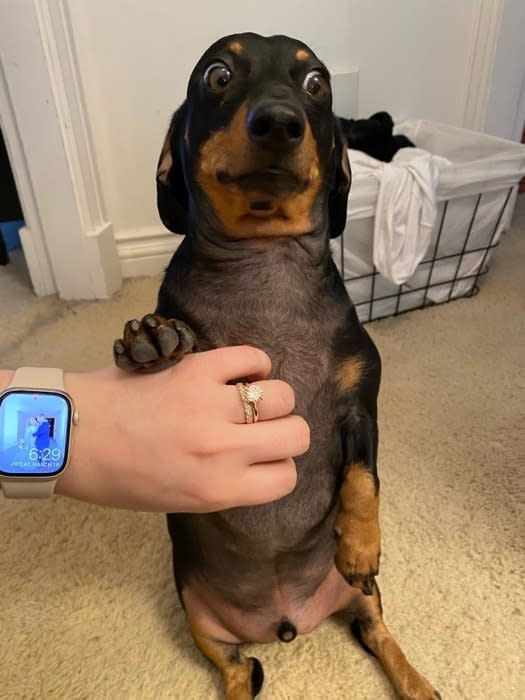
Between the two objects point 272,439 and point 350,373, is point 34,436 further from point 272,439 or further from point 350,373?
point 350,373

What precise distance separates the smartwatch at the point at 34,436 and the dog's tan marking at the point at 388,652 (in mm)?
522

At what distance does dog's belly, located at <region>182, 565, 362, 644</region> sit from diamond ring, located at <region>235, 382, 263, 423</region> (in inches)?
14.8

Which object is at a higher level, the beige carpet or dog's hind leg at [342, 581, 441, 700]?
dog's hind leg at [342, 581, 441, 700]

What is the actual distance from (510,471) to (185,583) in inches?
26.1

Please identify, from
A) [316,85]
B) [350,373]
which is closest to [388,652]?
[350,373]

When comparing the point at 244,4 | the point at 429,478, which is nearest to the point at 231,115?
the point at 429,478

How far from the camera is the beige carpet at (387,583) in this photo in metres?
0.89

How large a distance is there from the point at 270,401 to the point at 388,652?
1.60 feet

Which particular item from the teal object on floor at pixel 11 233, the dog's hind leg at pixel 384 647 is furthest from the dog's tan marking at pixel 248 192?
the teal object on floor at pixel 11 233

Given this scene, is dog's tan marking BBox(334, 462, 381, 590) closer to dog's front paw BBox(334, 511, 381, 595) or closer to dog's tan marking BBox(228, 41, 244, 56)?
dog's front paw BBox(334, 511, 381, 595)

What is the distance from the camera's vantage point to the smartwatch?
561 mm

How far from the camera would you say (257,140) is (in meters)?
0.64

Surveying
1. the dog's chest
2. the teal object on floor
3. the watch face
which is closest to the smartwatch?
the watch face

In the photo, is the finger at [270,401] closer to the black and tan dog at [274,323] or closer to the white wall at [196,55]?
the black and tan dog at [274,323]
